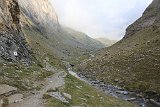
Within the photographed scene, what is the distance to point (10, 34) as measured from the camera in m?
73.2

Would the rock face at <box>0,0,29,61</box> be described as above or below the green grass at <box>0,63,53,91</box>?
above

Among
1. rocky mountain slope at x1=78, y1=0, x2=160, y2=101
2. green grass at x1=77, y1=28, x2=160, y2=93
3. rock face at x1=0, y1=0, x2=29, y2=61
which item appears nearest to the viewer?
rock face at x1=0, y1=0, x2=29, y2=61

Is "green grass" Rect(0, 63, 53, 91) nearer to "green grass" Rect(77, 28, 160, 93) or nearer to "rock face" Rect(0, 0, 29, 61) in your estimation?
"rock face" Rect(0, 0, 29, 61)

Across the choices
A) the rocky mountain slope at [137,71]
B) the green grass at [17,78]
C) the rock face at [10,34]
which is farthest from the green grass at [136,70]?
the green grass at [17,78]

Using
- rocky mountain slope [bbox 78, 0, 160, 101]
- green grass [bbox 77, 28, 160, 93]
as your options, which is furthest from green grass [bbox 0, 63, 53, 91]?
green grass [bbox 77, 28, 160, 93]

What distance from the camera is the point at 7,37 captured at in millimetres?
69562

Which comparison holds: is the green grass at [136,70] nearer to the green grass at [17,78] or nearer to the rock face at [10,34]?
the rock face at [10,34]

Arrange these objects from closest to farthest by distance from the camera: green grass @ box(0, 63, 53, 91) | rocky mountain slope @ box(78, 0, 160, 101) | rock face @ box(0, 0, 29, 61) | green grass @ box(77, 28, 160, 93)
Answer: green grass @ box(0, 63, 53, 91) → rock face @ box(0, 0, 29, 61) → rocky mountain slope @ box(78, 0, 160, 101) → green grass @ box(77, 28, 160, 93)

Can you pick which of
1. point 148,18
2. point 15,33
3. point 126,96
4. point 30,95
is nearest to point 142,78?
point 126,96

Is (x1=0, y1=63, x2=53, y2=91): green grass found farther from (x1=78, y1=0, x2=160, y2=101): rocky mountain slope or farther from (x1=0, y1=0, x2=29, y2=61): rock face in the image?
(x1=78, y1=0, x2=160, y2=101): rocky mountain slope

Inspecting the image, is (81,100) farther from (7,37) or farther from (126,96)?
(7,37)

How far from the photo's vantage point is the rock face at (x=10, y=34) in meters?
64.5

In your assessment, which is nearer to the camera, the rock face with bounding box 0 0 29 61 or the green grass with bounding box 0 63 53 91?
the green grass with bounding box 0 63 53 91

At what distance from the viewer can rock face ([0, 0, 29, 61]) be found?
64500mm
